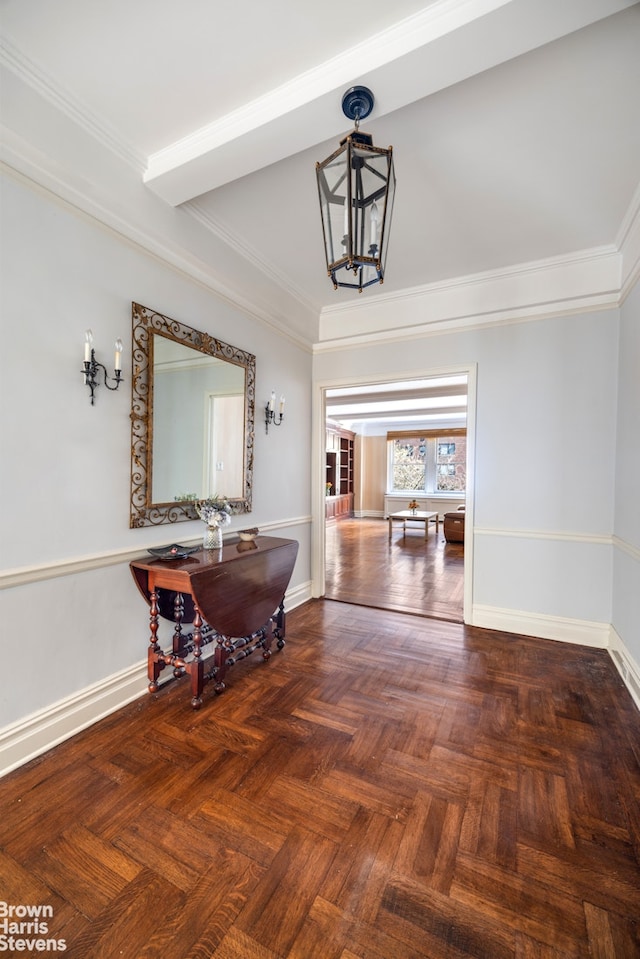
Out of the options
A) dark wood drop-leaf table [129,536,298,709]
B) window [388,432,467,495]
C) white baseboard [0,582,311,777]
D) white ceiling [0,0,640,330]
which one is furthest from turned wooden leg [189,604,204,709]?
window [388,432,467,495]

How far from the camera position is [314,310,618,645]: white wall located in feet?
8.62

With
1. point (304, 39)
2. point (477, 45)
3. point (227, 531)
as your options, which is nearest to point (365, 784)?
point (227, 531)

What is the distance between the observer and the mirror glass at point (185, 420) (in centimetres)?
198

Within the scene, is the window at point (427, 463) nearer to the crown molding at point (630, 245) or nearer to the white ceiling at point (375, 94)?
the crown molding at point (630, 245)

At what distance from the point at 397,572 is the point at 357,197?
404 centimetres

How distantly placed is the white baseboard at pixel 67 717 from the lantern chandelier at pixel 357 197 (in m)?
2.04

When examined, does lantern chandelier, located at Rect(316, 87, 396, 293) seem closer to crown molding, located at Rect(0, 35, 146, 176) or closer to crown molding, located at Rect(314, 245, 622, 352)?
crown molding, located at Rect(0, 35, 146, 176)

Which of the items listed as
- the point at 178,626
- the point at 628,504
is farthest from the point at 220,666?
the point at 628,504

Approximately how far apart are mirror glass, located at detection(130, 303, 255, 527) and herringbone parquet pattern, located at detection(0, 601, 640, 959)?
1073 mm

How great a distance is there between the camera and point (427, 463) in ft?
30.2

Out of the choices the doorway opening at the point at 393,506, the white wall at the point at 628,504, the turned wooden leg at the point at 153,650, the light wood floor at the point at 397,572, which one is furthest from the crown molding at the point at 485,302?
the turned wooden leg at the point at 153,650

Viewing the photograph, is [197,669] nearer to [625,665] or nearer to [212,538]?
[212,538]

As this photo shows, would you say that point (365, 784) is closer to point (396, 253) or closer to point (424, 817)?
point (424, 817)

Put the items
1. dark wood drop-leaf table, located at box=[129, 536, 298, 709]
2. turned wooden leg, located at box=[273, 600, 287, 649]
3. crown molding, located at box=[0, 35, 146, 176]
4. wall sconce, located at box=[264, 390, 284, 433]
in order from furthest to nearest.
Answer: wall sconce, located at box=[264, 390, 284, 433], turned wooden leg, located at box=[273, 600, 287, 649], dark wood drop-leaf table, located at box=[129, 536, 298, 709], crown molding, located at box=[0, 35, 146, 176]
